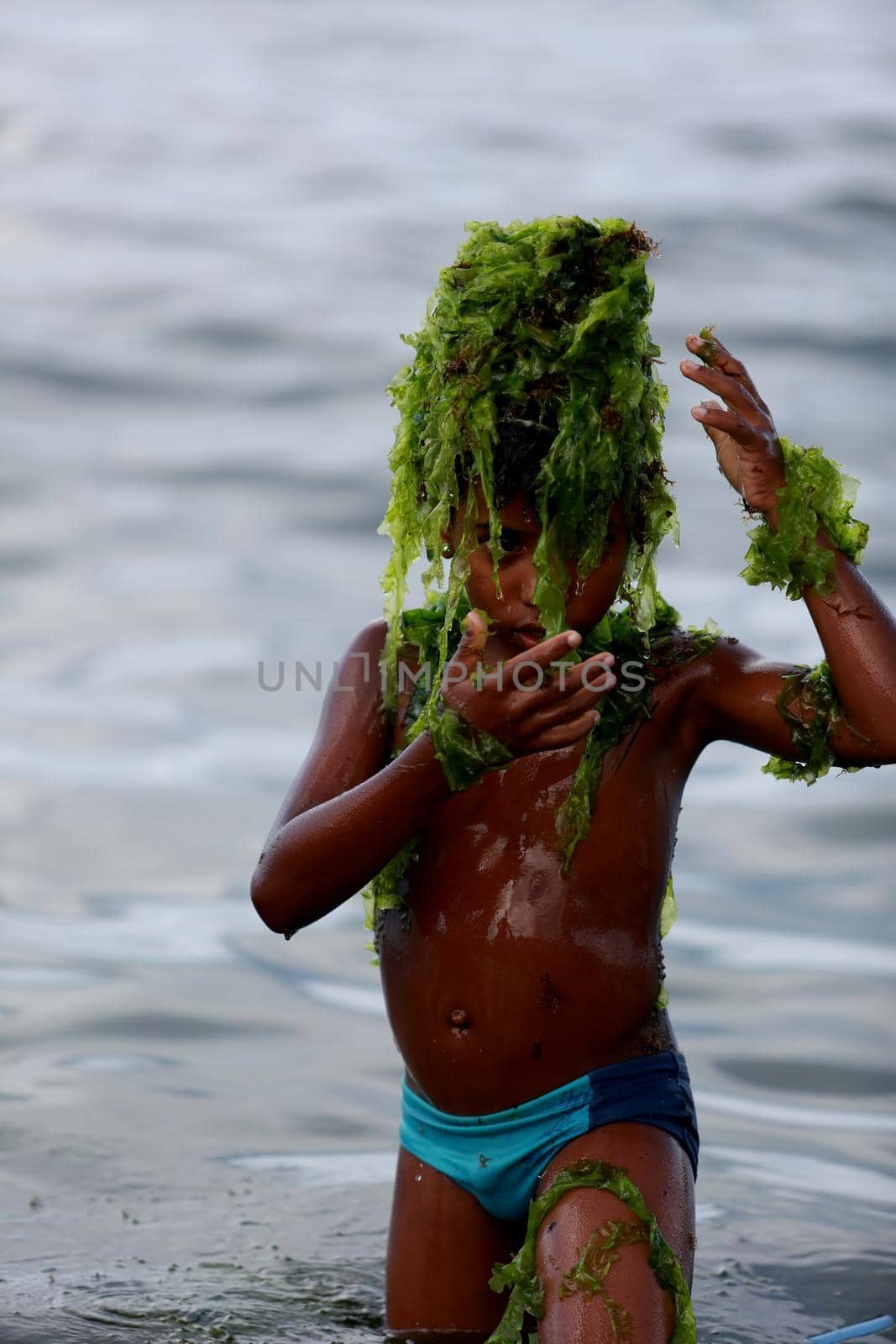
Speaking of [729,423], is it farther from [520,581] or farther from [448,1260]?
[448,1260]

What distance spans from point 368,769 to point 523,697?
596 mm

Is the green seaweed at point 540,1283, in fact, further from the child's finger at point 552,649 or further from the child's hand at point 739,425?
the child's hand at point 739,425

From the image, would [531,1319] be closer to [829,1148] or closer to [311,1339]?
[311,1339]

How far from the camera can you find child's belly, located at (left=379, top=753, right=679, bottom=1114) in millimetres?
3105

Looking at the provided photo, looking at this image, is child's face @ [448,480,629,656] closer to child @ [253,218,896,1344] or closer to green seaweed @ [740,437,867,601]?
child @ [253,218,896,1344]

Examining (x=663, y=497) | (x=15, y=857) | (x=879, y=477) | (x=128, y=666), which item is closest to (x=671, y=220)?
(x=879, y=477)

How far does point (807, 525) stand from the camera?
2.95m

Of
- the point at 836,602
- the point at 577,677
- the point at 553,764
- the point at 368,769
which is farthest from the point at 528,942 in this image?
the point at 836,602

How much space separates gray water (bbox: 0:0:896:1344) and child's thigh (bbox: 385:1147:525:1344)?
21cm

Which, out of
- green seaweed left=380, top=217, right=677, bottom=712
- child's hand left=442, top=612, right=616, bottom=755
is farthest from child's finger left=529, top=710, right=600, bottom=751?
green seaweed left=380, top=217, right=677, bottom=712

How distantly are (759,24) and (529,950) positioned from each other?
12.6 m

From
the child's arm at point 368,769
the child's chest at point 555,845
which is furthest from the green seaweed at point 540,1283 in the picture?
the child's arm at point 368,769

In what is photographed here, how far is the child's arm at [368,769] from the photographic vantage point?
106 inches

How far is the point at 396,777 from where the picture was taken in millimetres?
2848
